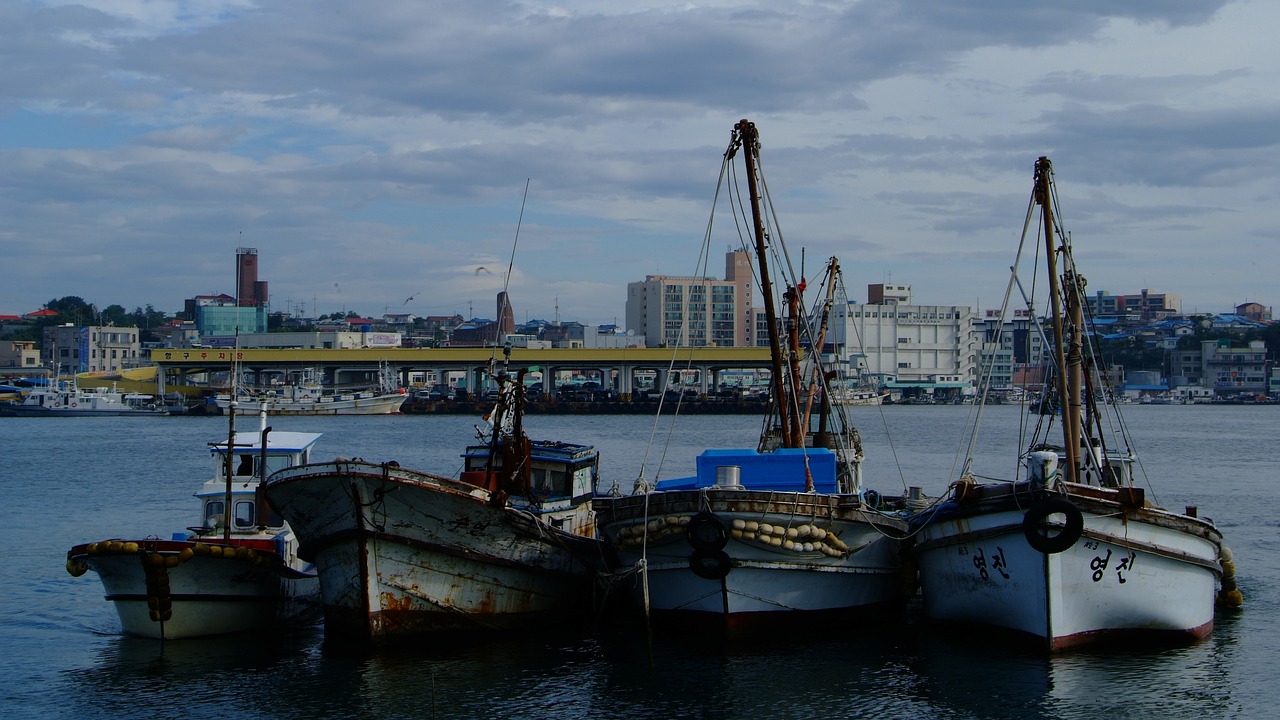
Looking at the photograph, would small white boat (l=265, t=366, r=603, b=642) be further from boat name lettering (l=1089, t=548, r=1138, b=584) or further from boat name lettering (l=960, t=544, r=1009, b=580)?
boat name lettering (l=1089, t=548, r=1138, b=584)

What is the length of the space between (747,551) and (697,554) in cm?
89

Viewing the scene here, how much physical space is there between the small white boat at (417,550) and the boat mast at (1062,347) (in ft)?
31.1

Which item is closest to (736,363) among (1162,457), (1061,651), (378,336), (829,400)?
(1162,457)

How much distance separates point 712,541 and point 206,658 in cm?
896

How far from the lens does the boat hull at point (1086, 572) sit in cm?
2020

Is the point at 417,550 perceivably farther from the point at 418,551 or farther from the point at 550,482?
the point at 550,482

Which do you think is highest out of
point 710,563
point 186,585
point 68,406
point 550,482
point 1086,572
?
point 550,482

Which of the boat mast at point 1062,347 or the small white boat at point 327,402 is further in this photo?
the small white boat at point 327,402

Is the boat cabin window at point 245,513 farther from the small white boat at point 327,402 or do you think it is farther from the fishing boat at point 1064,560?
the small white boat at point 327,402

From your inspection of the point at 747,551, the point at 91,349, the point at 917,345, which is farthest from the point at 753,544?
the point at 917,345

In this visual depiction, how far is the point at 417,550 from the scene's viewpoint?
21.5 m

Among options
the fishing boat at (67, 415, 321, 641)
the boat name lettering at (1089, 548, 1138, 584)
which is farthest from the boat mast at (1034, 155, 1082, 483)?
the fishing boat at (67, 415, 321, 641)

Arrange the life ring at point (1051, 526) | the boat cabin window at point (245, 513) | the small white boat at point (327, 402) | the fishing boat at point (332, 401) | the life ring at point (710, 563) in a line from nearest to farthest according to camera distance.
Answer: the life ring at point (1051, 526) < the life ring at point (710, 563) < the boat cabin window at point (245, 513) < the small white boat at point (327, 402) < the fishing boat at point (332, 401)

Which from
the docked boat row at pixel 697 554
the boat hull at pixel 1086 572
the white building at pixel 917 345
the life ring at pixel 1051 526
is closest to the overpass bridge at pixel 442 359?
the white building at pixel 917 345
